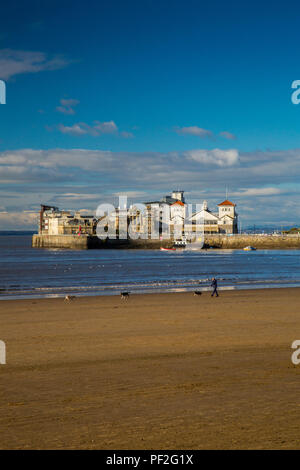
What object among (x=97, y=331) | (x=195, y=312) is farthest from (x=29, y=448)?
(x=195, y=312)

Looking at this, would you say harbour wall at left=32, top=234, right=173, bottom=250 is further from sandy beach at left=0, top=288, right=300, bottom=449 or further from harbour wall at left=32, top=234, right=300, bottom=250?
sandy beach at left=0, top=288, right=300, bottom=449

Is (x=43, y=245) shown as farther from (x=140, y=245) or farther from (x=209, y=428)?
(x=209, y=428)

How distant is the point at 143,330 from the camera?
15039 mm

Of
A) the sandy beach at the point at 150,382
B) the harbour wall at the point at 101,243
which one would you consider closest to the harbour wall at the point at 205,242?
the harbour wall at the point at 101,243

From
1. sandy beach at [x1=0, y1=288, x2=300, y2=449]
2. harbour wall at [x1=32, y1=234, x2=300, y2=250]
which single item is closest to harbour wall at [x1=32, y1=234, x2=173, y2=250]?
harbour wall at [x1=32, y1=234, x2=300, y2=250]

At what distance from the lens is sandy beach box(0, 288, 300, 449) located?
6.61 m

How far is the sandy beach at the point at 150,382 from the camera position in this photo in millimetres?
6609

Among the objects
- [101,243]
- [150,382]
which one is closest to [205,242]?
[101,243]

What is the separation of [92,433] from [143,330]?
8.38 m

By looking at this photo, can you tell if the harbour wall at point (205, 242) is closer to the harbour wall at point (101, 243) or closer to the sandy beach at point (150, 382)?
the harbour wall at point (101, 243)

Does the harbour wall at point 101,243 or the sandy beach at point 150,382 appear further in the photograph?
the harbour wall at point 101,243

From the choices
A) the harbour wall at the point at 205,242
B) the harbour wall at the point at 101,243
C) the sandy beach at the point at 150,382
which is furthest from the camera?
the harbour wall at the point at 101,243

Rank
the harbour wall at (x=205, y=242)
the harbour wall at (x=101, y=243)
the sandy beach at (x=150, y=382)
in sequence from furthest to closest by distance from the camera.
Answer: the harbour wall at (x=101, y=243), the harbour wall at (x=205, y=242), the sandy beach at (x=150, y=382)
